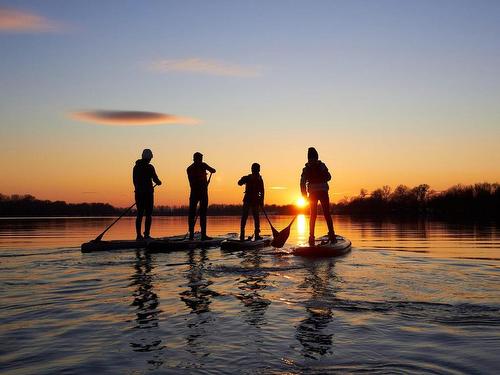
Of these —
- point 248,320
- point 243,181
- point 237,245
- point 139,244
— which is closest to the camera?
point 248,320

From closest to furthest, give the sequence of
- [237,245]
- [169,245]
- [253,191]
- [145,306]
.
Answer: [145,306] < [169,245] < [237,245] < [253,191]

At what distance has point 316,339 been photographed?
14.3ft

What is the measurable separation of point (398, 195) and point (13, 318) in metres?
181

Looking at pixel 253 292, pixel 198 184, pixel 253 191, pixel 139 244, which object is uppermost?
pixel 198 184

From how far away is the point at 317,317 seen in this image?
5227 mm

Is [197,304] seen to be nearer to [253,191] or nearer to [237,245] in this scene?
[237,245]

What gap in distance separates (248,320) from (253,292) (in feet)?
5.64

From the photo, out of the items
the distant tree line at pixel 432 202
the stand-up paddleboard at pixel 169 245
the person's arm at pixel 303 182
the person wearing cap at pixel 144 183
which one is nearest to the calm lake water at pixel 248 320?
the stand-up paddleboard at pixel 169 245

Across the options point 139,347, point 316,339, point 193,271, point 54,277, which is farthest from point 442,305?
point 54,277

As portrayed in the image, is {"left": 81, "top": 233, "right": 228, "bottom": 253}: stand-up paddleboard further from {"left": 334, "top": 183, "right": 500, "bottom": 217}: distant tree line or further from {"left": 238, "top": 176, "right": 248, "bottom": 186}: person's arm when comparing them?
{"left": 334, "top": 183, "right": 500, "bottom": 217}: distant tree line

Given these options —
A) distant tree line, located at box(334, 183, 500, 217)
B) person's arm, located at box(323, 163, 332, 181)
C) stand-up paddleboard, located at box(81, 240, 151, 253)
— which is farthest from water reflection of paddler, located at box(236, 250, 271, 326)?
distant tree line, located at box(334, 183, 500, 217)

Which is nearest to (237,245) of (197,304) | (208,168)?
(208,168)

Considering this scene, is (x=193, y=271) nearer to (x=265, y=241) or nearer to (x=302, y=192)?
(x=302, y=192)

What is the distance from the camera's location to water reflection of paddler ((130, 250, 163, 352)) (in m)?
4.19
